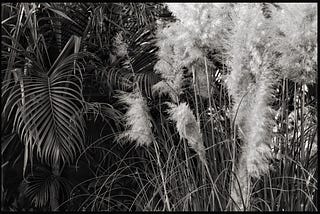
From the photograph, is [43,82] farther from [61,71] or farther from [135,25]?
[135,25]

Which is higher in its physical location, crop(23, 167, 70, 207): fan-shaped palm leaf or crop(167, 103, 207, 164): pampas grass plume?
crop(167, 103, 207, 164): pampas grass plume

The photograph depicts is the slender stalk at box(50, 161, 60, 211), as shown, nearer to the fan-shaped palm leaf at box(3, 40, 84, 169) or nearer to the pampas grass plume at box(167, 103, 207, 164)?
the fan-shaped palm leaf at box(3, 40, 84, 169)

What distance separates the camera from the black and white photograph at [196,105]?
169 centimetres

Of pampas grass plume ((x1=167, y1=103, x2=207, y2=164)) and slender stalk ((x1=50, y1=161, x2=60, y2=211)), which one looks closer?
pampas grass plume ((x1=167, y1=103, x2=207, y2=164))

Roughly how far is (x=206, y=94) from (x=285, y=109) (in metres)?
0.38

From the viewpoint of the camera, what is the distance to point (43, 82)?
2.10 metres

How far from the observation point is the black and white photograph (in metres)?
1.69

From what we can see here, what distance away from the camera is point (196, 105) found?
195 centimetres

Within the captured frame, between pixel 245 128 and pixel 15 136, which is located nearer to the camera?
pixel 245 128

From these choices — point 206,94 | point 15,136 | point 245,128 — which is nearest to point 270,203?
point 245,128

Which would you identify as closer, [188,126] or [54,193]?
[188,126]

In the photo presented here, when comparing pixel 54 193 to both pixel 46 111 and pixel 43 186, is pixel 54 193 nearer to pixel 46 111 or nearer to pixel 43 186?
pixel 43 186

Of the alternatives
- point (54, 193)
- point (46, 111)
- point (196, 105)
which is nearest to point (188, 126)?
point (196, 105)

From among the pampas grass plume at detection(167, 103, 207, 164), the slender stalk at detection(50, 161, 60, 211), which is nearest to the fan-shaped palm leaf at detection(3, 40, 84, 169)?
the slender stalk at detection(50, 161, 60, 211)
